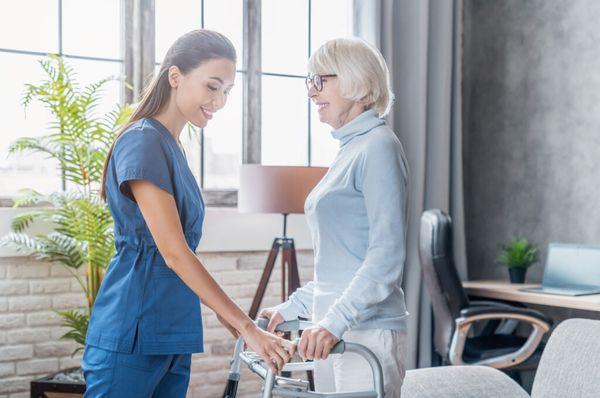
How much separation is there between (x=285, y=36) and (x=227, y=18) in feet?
1.16

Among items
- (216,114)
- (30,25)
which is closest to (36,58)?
(30,25)

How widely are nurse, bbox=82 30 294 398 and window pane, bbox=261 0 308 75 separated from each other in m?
2.37

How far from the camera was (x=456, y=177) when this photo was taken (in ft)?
14.1

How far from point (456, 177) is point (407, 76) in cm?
65

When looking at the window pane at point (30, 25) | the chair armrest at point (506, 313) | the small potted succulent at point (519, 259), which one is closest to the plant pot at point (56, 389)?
the window pane at point (30, 25)

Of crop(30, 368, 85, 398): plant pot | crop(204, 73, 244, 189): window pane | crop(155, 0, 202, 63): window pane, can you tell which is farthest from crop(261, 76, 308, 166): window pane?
crop(30, 368, 85, 398): plant pot

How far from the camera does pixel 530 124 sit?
4180mm

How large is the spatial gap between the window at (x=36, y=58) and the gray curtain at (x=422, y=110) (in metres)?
1.40

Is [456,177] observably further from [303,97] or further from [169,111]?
[169,111]

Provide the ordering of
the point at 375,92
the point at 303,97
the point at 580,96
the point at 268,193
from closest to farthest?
the point at 375,92, the point at 268,193, the point at 580,96, the point at 303,97

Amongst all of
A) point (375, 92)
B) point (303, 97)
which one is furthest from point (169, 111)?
point (303, 97)

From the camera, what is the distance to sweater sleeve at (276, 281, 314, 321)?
5.68 ft

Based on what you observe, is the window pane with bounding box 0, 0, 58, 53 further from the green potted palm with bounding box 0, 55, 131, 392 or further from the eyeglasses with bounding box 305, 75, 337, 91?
the eyeglasses with bounding box 305, 75, 337, 91

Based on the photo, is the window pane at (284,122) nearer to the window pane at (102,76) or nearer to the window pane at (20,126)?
the window pane at (102,76)
